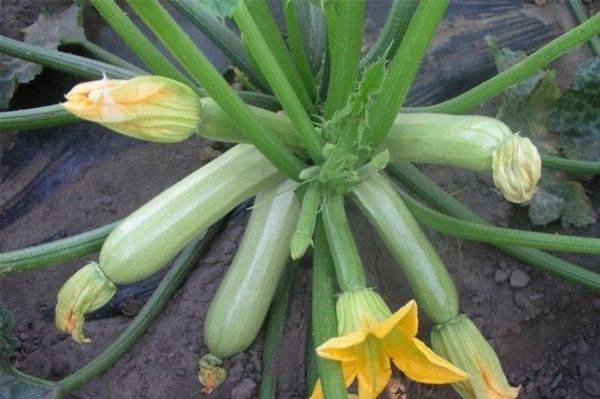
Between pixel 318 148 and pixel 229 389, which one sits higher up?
pixel 318 148

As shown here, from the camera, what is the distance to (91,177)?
84.4 inches

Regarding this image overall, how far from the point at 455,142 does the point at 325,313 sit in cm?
40

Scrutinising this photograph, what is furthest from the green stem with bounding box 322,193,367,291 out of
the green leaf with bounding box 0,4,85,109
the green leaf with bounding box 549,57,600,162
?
the green leaf with bounding box 0,4,85,109

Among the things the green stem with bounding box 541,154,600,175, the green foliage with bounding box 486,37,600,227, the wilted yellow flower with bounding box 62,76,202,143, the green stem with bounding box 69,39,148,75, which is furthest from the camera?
the green stem with bounding box 69,39,148,75

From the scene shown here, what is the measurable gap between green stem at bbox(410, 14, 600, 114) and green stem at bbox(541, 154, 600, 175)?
421 millimetres

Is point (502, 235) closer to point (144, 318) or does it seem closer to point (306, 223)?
point (306, 223)

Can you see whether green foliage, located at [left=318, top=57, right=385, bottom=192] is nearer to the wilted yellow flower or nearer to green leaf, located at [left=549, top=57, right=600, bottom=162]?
the wilted yellow flower

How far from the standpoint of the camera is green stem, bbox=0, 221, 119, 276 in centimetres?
142

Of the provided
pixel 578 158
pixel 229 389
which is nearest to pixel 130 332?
pixel 229 389

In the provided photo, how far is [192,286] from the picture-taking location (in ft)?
6.31

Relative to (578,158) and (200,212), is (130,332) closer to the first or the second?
(200,212)

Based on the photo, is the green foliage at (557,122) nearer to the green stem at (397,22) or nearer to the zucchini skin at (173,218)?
the green stem at (397,22)

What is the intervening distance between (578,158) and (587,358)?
0.55 meters

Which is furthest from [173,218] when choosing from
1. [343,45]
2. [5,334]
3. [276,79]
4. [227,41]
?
[227,41]
